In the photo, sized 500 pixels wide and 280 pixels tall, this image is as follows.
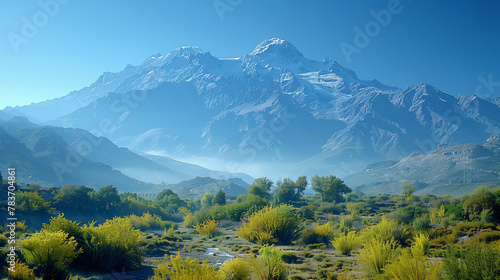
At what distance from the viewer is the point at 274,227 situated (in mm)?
24422

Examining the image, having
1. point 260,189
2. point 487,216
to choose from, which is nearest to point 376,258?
point 487,216

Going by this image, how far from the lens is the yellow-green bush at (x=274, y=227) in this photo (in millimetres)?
24297

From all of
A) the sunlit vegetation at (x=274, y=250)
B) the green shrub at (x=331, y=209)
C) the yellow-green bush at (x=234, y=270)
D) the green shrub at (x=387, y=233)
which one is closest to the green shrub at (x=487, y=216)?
the sunlit vegetation at (x=274, y=250)

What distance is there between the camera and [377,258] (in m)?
13.8

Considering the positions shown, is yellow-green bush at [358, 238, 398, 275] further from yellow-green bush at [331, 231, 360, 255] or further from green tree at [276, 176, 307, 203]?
green tree at [276, 176, 307, 203]

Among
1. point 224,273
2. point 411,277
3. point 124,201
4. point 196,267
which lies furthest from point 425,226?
point 124,201

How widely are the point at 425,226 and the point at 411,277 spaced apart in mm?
16306

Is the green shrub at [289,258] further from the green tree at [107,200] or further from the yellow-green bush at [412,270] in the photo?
the green tree at [107,200]

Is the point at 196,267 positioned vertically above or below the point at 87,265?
above

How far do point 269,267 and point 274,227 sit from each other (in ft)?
38.4

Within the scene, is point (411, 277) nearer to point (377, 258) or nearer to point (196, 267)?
point (377, 258)

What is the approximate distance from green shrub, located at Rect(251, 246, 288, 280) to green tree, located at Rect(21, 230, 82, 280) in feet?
25.2

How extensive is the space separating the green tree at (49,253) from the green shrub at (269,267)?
7.67m

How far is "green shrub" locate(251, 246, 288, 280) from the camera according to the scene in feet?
41.8
